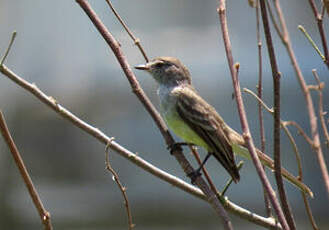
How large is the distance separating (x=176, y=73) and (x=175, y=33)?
155 inches

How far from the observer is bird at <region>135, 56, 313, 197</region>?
380cm

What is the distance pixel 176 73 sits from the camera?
4480 millimetres

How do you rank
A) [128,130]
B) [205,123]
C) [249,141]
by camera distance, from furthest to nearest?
[128,130]
[205,123]
[249,141]

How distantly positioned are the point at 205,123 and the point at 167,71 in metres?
0.65

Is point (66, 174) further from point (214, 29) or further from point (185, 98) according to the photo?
point (185, 98)

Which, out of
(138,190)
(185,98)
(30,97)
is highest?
(30,97)

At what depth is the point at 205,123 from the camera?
3939mm

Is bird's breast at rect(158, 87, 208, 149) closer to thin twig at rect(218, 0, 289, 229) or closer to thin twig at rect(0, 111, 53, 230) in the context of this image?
thin twig at rect(0, 111, 53, 230)

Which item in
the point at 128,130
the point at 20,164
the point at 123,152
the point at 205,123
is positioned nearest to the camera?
the point at 20,164

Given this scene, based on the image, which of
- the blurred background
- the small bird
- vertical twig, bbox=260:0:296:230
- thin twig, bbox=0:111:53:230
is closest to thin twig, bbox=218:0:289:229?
vertical twig, bbox=260:0:296:230

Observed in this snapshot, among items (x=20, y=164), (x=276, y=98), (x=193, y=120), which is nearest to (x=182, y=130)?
(x=193, y=120)

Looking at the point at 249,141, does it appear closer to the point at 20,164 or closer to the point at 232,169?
the point at 20,164

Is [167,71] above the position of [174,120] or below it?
above

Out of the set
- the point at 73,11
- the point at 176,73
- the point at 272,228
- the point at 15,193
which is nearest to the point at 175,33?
the point at 73,11
